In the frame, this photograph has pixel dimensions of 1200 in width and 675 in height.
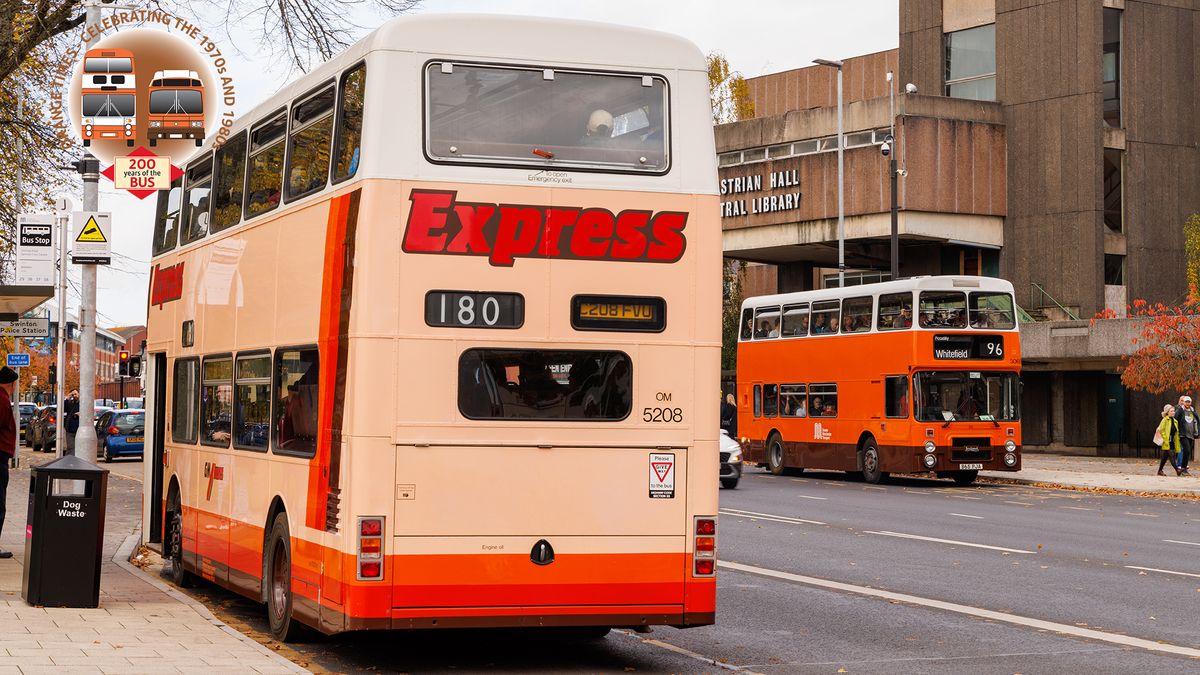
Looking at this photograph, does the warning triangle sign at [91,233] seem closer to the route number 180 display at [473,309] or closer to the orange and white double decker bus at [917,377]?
the route number 180 display at [473,309]

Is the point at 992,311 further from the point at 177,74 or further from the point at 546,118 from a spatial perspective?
the point at 546,118

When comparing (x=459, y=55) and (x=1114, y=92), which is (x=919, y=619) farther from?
(x=1114, y=92)

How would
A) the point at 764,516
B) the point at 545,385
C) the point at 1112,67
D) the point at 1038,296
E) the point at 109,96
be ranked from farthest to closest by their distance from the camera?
the point at 1038,296 → the point at 1112,67 → the point at 764,516 → the point at 109,96 → the point at 545,385

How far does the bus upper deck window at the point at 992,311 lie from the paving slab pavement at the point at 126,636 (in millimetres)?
20721

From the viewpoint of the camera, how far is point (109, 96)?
16.4 metres

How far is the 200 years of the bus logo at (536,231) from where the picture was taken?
31.8 ft

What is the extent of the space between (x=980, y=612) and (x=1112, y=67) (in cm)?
4282

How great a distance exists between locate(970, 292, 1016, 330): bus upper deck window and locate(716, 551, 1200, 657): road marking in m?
16.3

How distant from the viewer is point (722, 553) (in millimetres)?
17719

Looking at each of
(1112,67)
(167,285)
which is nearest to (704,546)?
(167,285)

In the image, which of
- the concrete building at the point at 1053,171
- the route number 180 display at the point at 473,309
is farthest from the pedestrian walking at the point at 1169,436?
the route number 180 display at the point at 473,309

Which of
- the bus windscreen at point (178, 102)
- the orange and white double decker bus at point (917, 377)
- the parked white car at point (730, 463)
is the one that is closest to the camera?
the bus windscreen at point (178, 102)

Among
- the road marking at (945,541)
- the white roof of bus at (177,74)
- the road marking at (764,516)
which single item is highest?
the white roof of bus at (177,74)

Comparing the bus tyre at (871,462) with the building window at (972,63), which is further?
the building window at (972,63)
